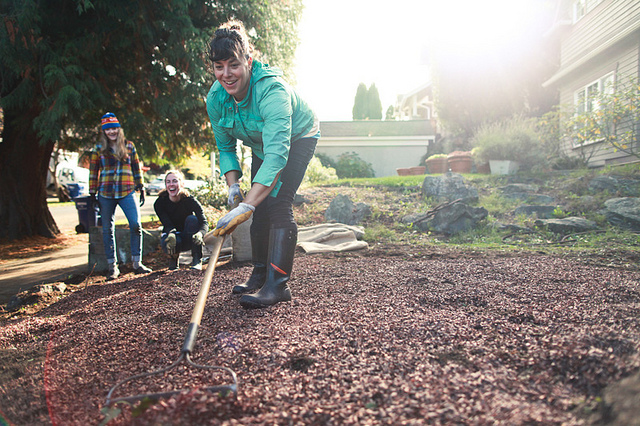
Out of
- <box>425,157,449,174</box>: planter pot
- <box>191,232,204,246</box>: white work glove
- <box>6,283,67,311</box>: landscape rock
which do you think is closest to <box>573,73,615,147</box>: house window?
<box>425,157,449,174</box>: planter pot

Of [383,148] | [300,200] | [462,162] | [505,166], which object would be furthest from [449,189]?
[383,148]

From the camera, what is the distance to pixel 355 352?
172cm

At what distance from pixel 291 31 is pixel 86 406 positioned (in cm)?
748

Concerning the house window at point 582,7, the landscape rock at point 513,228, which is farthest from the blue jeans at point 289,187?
the house window at point 582,7

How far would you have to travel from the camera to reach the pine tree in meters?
5.30

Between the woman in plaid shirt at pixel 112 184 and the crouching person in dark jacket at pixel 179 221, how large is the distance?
28 centimetres

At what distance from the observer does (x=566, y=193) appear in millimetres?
7441

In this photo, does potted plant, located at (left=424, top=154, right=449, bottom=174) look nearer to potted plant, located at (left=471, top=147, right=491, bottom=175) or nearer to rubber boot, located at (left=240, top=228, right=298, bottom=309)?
potted plant, located at (left=471, top=147, right=491, bottom=175)

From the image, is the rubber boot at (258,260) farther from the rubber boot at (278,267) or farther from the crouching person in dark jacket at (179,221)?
the crouching person in dark jacket at (179,221)

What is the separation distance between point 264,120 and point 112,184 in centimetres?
256

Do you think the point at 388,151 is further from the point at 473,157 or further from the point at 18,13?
the point at 18,13

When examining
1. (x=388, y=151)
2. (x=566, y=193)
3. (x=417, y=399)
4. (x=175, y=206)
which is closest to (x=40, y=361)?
(x=417, y=399)

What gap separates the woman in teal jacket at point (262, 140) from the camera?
7.49 ft

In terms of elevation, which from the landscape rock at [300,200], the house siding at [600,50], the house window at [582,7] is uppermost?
the house window at [582,7]
